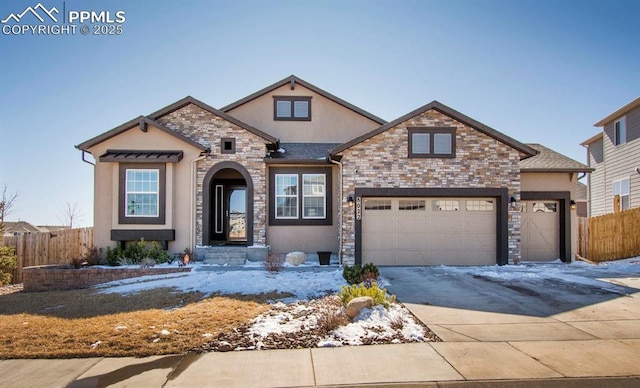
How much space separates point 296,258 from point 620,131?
1862 centimetres

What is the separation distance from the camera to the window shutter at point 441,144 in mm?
13773

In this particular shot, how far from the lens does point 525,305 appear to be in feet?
26.7

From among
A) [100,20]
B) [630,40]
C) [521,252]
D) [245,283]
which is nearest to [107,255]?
[245,283]

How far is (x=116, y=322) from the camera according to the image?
6.95 metres

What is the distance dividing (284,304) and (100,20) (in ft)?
34.5

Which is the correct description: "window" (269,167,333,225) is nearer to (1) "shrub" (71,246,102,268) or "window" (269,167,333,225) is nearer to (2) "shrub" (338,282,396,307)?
(1) "shrub" (71,246,102,268)

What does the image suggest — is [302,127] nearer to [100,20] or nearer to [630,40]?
[100,20]

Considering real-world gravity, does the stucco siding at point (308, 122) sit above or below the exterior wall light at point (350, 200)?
above

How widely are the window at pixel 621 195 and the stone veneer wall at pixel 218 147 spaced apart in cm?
1831

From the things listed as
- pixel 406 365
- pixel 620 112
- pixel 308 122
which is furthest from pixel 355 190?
pixel 620 112

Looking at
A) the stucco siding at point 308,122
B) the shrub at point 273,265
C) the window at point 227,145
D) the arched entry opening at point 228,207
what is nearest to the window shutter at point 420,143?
the stucco siding at point 308,122

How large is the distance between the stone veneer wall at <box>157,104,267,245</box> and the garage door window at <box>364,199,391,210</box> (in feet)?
12.2

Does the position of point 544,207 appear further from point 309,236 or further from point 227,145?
point 227,145

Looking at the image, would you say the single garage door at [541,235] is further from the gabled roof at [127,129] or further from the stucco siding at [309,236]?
the gabled roof at [127,129]
